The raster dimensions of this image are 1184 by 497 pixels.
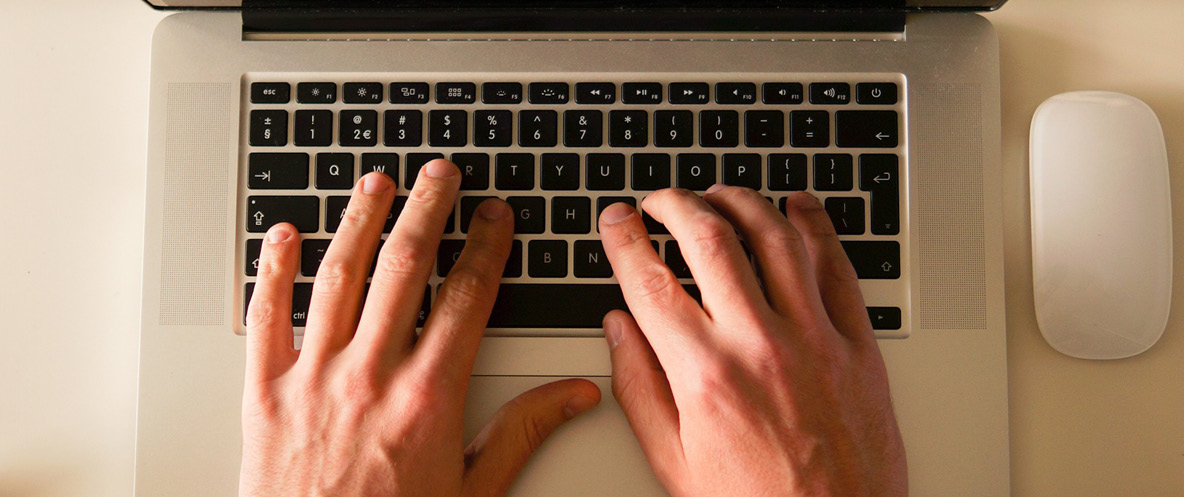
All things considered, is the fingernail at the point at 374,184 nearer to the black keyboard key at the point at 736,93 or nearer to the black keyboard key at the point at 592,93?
the black keyboard key at the point at 592,93

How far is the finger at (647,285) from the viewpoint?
54 cm

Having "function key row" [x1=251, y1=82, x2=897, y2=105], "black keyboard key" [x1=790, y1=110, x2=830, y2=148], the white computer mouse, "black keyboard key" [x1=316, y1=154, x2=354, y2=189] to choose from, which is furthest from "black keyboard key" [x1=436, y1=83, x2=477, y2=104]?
the white computer mouse

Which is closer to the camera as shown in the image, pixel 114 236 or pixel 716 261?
pixel 716 261

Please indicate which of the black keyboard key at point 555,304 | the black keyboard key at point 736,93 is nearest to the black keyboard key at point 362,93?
the black keyboard key at point 555,304

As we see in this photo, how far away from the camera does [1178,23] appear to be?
2.10ft

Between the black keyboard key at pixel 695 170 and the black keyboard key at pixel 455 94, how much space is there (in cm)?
21

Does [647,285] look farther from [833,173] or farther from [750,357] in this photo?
[833,173]

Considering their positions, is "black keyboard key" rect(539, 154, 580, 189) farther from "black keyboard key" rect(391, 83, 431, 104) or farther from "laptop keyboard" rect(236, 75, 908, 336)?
"black keyboard key" rect(391, 83, 431, 104)

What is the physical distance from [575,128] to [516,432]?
28cm

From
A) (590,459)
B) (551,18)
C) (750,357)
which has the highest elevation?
(551,18)

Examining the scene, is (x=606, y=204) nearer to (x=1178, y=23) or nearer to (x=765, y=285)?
(x=765, y=285)

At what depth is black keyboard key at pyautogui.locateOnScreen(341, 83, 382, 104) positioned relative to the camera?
60cm

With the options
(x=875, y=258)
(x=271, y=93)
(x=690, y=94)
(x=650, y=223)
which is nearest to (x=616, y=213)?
(x=650, y=223)

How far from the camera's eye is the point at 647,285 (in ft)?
1.82
